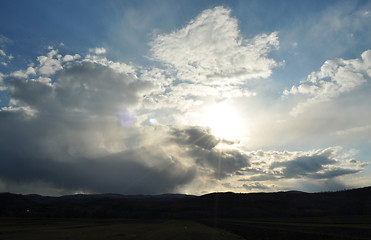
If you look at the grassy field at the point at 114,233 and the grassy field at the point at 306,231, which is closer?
the grassy field at the point at 306,231

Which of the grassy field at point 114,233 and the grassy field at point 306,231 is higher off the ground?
the grassy field at point 306,231

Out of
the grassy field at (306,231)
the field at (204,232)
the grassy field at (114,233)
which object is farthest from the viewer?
the grassy field at (114,233)

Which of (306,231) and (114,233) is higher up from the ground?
(306,231)

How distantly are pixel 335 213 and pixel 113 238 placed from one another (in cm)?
20282

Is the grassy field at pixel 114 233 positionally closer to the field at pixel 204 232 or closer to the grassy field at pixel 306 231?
the field at pixel 204 232

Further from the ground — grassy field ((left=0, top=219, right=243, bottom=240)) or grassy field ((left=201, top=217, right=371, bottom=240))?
grassy field ((left=201, top=217, right=371, bottom=240))

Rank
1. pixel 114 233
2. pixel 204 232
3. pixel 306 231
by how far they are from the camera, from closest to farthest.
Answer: pixel 306 231, pixel 114 233, pixel 204 232

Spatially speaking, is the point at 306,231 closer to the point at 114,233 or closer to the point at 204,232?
the point at 204,232

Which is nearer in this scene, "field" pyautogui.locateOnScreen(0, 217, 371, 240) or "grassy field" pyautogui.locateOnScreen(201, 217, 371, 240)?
"grassy field" pyautogui.locateOnScreen(201, 217, 371, 240)

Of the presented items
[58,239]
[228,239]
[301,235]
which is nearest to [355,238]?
[301,235]

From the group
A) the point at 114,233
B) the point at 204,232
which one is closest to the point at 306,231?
the point at 204,232

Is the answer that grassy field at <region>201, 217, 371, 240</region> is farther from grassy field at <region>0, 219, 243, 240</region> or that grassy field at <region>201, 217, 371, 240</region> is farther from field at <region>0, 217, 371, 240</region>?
grassy field at <region>0, 219, 243, 240</region>

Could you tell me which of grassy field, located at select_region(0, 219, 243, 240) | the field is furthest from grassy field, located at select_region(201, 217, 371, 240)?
grassy field, located at select_region(0, 219, 243, 240)

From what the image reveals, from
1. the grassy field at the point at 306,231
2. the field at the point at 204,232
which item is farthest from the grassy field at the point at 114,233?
the grassy field at the point at 306,231
